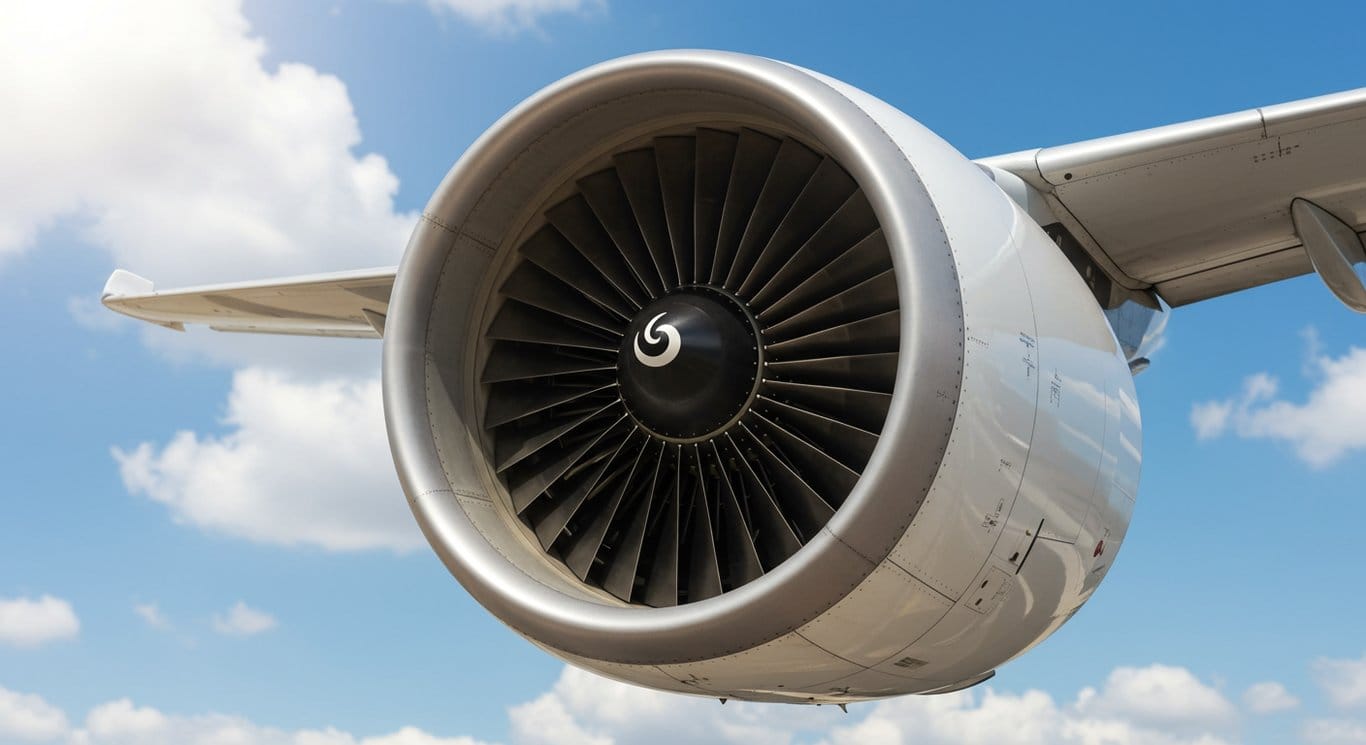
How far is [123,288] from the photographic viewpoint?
8.98 metres

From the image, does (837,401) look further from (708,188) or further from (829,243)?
(708,188)

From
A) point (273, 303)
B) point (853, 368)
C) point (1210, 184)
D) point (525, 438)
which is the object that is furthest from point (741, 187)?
point (273, 303)

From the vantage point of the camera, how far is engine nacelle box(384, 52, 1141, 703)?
14.7 feet

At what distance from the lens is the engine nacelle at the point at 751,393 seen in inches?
176

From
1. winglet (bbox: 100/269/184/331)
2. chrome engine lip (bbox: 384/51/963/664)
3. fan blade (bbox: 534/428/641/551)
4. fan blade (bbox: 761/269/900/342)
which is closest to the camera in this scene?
chrome engine lip (bbox: 384/51/963/664)

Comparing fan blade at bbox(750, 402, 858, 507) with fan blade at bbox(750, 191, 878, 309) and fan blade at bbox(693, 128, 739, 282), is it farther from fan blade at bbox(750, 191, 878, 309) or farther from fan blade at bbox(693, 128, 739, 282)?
fan blade at bbox(693, 128, 739, 282)

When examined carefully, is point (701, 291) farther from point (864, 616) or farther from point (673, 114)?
point (864, 616)

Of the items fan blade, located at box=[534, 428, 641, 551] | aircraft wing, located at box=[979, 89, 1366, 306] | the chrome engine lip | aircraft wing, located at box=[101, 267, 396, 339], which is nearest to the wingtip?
aircraft wing, located at box=[101, 267, 396, 339]

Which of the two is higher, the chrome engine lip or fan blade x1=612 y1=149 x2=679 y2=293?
fan blade x1=612 y1=149 x2=679 y2=293

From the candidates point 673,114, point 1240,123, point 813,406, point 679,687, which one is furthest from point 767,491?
point 1240,123

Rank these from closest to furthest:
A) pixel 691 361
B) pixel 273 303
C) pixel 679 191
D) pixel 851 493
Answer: pixel 851 493 → pixel 691 361 → pixel 679 191 → pixel 273 303

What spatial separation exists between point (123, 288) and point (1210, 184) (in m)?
7.23

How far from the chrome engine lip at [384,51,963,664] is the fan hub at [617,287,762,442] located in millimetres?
832

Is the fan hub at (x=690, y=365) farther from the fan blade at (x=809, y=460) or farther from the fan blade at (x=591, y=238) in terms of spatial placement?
the fan blade at (x=591, y=238)
